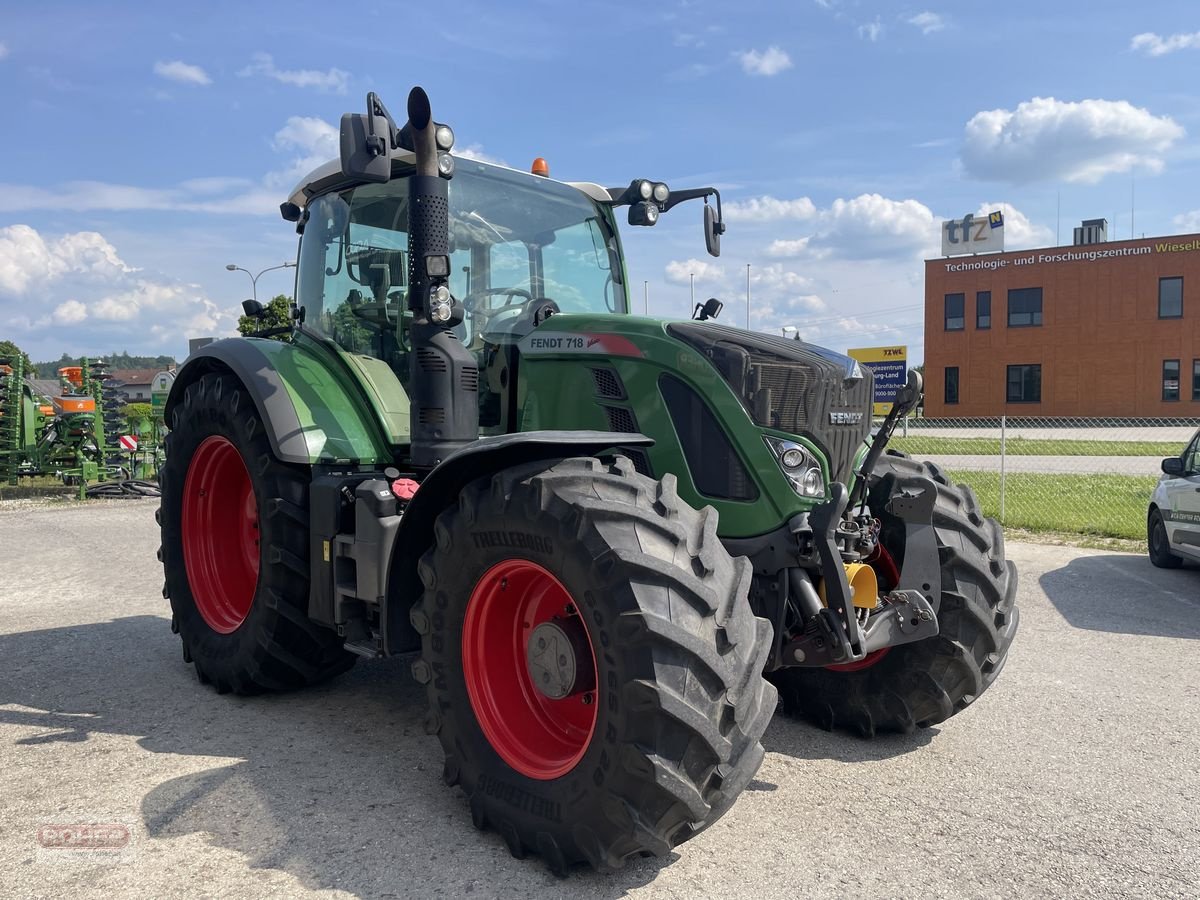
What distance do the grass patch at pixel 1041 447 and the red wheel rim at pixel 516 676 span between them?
17.9m

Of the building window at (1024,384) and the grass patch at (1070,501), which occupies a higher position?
the building window at (1024,384)

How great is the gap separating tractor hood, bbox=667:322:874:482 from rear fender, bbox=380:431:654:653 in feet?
1.40

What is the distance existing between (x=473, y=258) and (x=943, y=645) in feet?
9.12

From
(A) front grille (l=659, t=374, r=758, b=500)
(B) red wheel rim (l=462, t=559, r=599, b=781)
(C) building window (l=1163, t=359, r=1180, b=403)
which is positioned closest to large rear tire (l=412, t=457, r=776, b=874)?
(B) red wheel rim (l=462, t=559, r=599, b=781)

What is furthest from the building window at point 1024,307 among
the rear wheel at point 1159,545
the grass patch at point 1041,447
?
the rear wheel at point 1159,545

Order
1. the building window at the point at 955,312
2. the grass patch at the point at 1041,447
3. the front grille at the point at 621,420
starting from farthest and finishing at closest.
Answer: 1. the building window at the point at 955,312
2. the grass patch at the point at 1041,447
3. the front grille at the point at 621,420

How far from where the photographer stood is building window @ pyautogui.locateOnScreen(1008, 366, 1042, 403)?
4212cm

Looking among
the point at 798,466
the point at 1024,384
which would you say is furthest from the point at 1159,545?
the point at 1024,384

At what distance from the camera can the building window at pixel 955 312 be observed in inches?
1702

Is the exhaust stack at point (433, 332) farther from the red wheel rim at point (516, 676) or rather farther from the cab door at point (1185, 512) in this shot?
the cab door at point (1185, 512)

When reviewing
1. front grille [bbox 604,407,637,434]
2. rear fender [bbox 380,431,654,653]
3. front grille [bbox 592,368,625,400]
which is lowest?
rear fender [bbox 380,431,654,653]

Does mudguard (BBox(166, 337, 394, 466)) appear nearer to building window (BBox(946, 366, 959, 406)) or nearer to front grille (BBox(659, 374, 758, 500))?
front grille (BBox(659, 374, 758, 500))

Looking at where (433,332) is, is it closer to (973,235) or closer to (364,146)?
(364,146)

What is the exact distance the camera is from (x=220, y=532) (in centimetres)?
534
